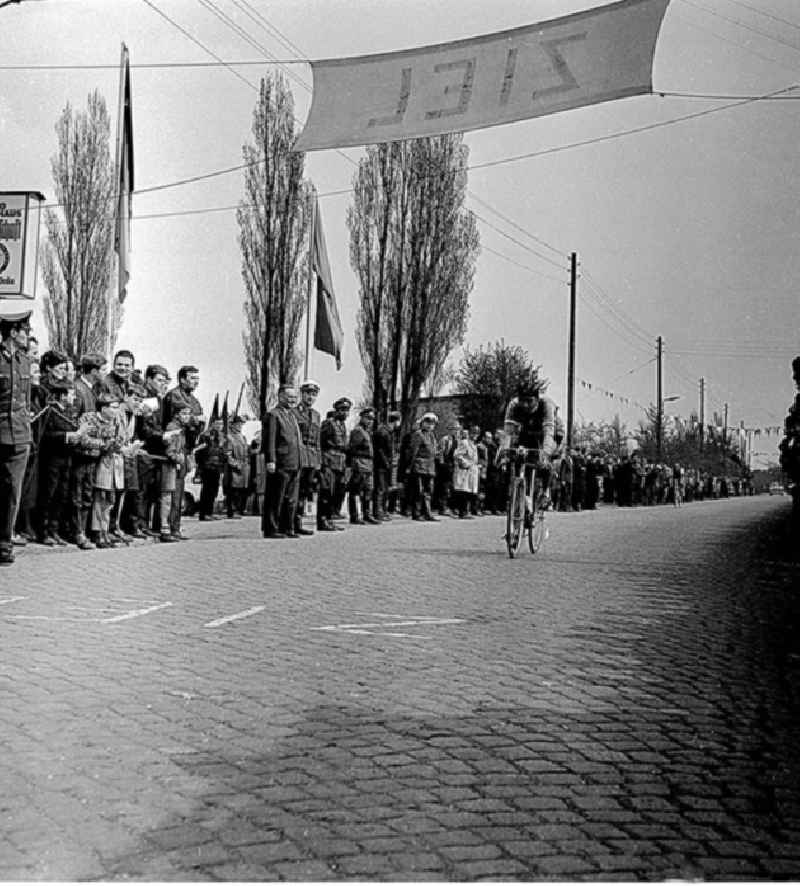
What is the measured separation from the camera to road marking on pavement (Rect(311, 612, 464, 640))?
7664mm

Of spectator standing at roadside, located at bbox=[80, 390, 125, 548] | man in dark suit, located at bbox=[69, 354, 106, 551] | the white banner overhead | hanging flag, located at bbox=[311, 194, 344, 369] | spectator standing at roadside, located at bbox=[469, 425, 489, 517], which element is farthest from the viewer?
spectator standing at roadside, located at bbox=[469, 425, 489, 517]

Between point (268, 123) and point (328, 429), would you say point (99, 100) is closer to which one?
point (268, 123)

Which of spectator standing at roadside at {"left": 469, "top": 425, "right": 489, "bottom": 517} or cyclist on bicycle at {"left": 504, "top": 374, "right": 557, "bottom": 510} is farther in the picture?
spectator standing at roadside at {"left": 469, "top": 425, "right": 489, "bottom": 517}

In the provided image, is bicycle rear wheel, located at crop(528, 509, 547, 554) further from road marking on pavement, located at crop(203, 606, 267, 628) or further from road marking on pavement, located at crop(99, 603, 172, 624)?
road marking on pavement, located at crop(99, 603, 172, 624)

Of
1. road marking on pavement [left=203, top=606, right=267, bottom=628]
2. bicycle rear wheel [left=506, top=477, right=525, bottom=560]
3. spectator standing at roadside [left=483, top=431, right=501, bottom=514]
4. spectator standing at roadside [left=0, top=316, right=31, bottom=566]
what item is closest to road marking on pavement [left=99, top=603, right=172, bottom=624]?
road marking on pavement [left=203, top=606, right=267, bottom=628]

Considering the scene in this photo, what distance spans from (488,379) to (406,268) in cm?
2317

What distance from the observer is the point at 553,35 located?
8836 millimetres

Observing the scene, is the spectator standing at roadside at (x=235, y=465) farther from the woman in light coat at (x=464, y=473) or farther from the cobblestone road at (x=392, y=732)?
the cobblestone road at (x=392, y=732)

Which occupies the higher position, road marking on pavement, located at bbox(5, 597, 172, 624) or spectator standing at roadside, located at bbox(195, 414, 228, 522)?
spectator standing at roadside, located at bbox(195, 414, 228, 522)

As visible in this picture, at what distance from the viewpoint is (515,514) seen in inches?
538

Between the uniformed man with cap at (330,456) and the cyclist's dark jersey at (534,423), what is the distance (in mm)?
6097

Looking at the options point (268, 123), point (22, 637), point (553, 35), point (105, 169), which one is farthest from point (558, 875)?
point (268, 123)

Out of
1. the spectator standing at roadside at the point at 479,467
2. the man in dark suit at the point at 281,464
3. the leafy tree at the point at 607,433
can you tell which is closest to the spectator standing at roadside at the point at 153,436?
the man in dark suit at the point at 281,464

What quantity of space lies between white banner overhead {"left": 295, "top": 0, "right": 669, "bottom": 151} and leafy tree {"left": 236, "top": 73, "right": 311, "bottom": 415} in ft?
69.2
